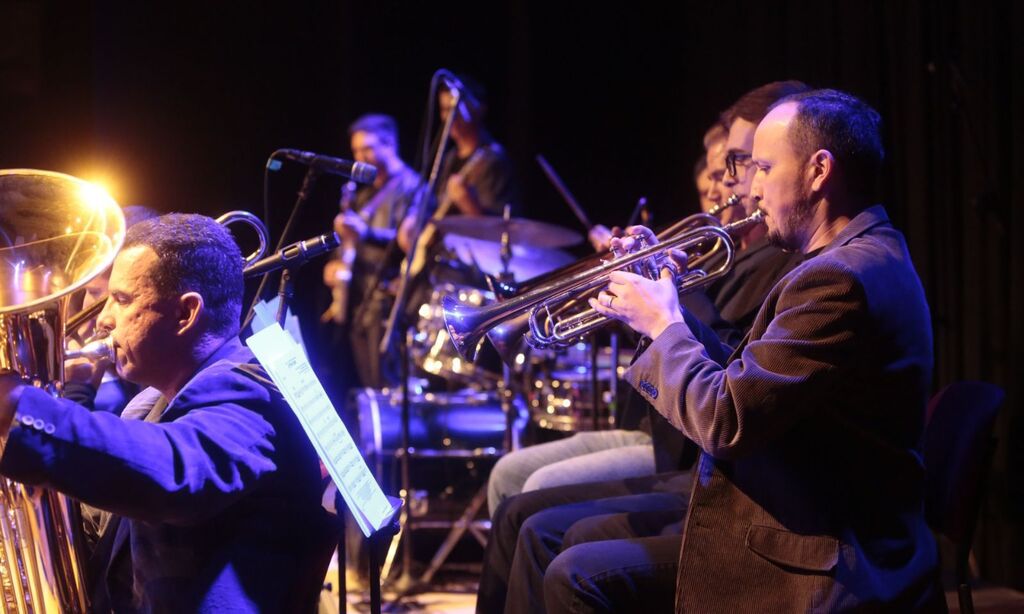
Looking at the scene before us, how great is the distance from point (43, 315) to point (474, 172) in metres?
3.88

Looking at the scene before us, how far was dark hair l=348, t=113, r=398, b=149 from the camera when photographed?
5980 millimetres

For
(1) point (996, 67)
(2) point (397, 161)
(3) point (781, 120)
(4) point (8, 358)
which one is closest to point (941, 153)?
(1) point (996, 67)

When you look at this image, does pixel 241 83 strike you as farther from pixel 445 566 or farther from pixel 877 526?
pixel 877 526

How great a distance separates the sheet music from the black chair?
1.40 meters

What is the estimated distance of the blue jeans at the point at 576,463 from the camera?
331cm

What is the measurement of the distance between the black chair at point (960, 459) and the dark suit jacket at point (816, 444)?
0.50m

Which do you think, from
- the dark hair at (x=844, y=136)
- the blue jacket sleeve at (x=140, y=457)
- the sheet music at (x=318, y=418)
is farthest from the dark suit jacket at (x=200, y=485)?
the dark hair at (x=844, y=136)

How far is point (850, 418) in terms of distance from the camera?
1996 millimetres

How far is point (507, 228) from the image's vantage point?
14.8ft

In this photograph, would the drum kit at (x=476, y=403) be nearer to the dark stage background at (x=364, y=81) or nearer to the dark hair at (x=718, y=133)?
the dark hair at (x=718, y=133)

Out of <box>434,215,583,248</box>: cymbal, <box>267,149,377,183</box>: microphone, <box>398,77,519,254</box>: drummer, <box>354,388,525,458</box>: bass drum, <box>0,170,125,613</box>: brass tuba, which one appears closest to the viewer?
<box>0,170,125,613</box>: brass tuba

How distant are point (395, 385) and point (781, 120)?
3515 mm

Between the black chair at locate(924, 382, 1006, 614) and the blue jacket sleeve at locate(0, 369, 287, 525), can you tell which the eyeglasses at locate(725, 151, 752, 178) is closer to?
the black chair at locate(924, 382, 1006, 614)

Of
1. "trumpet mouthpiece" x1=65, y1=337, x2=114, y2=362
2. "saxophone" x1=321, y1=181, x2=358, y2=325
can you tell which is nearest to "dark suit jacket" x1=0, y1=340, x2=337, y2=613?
"trumpet mouthpiece" x1=65, y1=337, x2=114, y2=362
